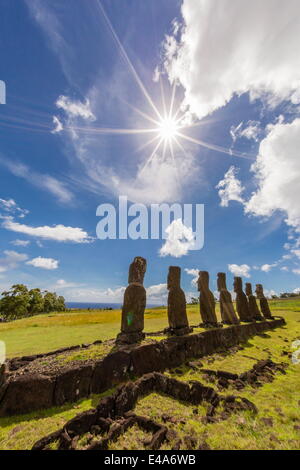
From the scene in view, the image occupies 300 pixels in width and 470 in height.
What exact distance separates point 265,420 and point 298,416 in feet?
3.20

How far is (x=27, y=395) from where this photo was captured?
536 centimetres

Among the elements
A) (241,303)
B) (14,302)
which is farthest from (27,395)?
(14,302)

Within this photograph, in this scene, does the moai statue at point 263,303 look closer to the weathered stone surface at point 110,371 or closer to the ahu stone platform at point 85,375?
the ahu stone platform at point 85,375

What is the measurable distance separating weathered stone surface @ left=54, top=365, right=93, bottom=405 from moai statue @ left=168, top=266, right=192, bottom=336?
5879 millimetres

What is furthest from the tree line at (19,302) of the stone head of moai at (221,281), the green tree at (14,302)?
the stone head of moai at (221,281)

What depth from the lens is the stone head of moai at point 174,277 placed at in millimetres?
12680

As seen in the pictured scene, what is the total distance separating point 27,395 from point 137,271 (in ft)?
21.8

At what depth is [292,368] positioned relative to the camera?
912cm

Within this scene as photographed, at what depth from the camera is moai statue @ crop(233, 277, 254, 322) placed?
65.3ft

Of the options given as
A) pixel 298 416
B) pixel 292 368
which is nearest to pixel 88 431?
pixel 298 416

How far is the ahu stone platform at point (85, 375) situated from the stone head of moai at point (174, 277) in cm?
297

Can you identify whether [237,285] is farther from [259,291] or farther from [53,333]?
[53,333]

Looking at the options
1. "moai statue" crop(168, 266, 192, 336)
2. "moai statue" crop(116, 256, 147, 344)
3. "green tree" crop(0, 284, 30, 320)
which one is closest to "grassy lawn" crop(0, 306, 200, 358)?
"moai statue" crop(116, 256, 147, 344)
